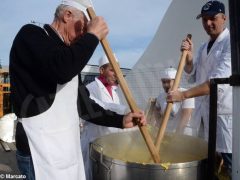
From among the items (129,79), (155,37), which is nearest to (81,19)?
(129,79)

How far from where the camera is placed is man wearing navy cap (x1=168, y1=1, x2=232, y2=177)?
2062 mm

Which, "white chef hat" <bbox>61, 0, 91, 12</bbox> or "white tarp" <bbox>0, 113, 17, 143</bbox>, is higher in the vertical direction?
"white chef hat" <bbox>61, 0, 91, 12</bbox>

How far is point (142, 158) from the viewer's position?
2.39m

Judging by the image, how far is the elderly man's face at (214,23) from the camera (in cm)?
224

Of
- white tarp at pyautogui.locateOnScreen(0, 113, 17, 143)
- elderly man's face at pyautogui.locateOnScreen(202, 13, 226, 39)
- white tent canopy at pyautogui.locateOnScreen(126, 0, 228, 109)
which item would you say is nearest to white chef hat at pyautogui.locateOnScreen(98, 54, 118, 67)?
elderly man's face at pyautogui.locateOnScreen(202, 13, 226, 39)

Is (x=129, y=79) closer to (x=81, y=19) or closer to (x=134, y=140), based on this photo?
(x=134, y=140)

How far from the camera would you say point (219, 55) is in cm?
217

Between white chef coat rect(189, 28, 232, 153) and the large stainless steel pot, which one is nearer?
the large stainless steel pot

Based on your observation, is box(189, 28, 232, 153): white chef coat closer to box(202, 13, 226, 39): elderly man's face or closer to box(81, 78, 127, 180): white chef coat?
Answer: box(202, 13, 226, 39): elderly man's face

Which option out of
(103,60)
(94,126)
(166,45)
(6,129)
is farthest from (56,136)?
(166,45)

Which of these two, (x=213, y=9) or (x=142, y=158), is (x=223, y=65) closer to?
(x=213, y=9)

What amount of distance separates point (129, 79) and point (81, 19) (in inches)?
215

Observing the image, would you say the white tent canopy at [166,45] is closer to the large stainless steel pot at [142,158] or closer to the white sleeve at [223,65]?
the large stainless steel pot at [142,158]

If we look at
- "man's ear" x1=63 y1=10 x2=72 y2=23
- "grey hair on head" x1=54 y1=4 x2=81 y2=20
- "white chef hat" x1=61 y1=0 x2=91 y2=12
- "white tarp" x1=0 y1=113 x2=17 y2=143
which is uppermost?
"white chef hat" x1=61 y1=0 x2=91 y2=12
